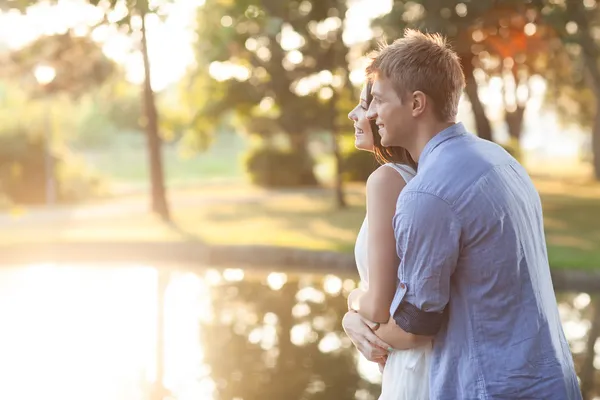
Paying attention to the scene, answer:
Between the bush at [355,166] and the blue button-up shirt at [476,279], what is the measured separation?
26.0 metres

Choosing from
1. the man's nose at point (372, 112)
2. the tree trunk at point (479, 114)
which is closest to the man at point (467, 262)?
the man's nose at point (372, 112)

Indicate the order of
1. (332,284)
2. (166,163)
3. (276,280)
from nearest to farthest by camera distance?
(332,284) < (276,280) < (166,163)

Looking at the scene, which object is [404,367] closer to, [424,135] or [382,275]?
[382,275]

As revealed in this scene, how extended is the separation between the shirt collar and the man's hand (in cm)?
45

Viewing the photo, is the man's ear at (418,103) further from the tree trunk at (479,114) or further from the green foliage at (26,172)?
the green foliage at (26,172)

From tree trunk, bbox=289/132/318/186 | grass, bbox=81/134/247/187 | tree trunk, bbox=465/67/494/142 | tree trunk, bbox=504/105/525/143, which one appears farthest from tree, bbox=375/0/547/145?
grass, bbox=81/134/247/187

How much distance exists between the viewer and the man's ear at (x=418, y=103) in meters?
2.00

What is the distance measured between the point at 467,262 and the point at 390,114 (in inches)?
15.8

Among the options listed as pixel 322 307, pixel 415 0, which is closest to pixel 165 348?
pixel 322 307

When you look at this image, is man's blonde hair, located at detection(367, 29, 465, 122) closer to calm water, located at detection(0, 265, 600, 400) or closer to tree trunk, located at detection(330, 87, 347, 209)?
calm water, located at detection(0, 265, 600, 400)

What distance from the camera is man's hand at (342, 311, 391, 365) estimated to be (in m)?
2.20

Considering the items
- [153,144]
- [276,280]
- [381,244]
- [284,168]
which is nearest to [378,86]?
[381,244]

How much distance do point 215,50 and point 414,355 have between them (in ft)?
66.8

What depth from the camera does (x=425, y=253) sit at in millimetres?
1896
